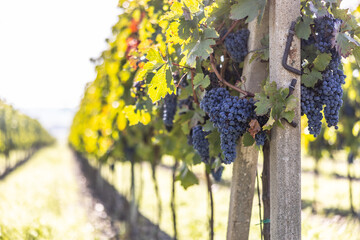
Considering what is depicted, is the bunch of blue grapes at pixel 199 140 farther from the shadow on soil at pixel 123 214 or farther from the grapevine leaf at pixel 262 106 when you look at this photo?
the shadow on soil at pixel 123 214

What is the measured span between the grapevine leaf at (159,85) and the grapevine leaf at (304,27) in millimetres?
718

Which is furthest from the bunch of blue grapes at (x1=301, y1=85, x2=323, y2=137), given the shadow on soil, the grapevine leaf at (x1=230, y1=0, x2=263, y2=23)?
the shadow on soil

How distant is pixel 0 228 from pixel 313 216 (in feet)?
22.3

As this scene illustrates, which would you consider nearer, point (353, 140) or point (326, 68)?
point (326, 68)

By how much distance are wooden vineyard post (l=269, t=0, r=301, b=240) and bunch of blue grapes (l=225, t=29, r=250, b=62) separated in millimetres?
303

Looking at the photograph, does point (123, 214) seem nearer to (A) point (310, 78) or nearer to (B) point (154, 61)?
(B) point (154, 61)

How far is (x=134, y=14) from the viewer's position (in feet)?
13.4

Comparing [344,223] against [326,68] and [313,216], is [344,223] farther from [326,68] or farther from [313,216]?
[326,68]

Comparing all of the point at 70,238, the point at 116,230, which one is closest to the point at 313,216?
the point at 116,230

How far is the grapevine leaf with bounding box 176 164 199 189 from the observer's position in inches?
120

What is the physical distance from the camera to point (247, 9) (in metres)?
1.67

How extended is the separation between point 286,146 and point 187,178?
1548 millimetres

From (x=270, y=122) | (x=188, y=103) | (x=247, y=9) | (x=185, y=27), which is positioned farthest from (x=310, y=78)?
(x=188, y=103)

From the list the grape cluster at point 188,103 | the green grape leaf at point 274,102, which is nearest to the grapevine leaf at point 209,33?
the green grape leaf at point 274,102
